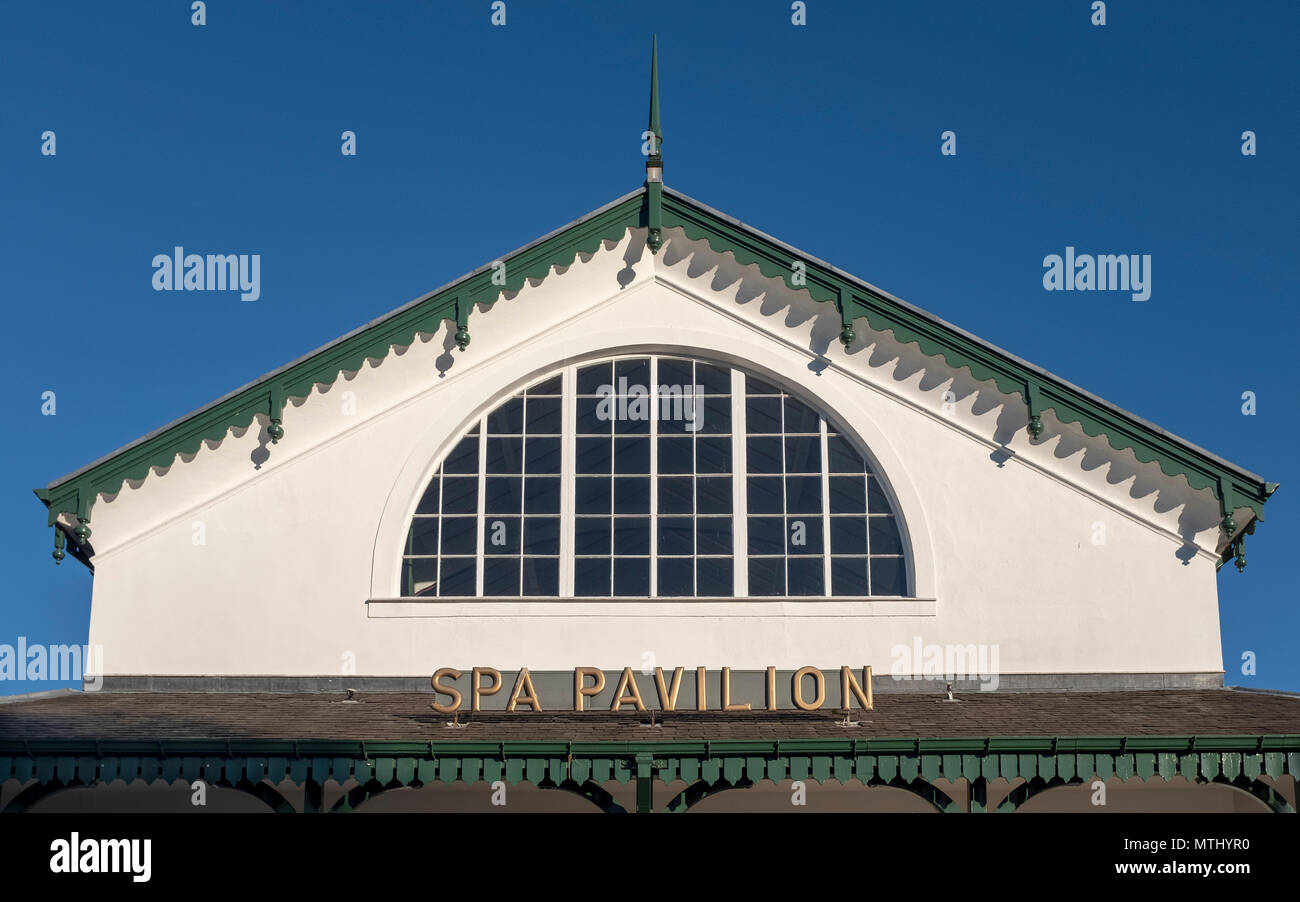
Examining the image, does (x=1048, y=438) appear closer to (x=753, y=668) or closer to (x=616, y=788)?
(x=753, y=668)

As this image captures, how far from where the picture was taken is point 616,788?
57.3 ft

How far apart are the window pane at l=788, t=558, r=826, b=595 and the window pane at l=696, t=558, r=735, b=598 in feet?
2.32

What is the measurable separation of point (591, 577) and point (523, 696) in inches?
87.9

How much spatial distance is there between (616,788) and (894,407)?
5.64 m

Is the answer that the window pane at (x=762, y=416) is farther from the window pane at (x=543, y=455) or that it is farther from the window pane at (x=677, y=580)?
the window pane at (x=543, y=455)

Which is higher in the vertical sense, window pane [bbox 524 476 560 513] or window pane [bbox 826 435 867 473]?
window pane [bbox 826 435 867 473]

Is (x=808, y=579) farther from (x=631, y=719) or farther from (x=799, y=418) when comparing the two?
(x=631, y=719)

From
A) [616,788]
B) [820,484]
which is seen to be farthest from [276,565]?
[820,484]

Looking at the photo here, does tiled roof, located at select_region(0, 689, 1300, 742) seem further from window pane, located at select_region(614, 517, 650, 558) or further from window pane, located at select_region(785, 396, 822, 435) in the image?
window pane, located at select_region(785, 396, 822, 435)

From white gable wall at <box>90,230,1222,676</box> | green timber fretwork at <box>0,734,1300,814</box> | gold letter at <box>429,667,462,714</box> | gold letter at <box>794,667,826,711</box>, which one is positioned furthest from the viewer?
white gable wall at <box>90,230,1222,676</box>

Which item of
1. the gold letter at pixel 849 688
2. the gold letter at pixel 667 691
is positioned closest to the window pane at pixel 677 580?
the gold letter at pixel 667 691

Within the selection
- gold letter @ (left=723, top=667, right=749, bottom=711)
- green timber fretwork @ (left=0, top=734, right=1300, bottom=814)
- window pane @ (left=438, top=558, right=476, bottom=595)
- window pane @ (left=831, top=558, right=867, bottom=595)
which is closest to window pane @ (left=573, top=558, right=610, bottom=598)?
window pane @ (left=438, top=558, right=476, bottom=595)

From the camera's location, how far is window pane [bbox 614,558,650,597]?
19031 mm

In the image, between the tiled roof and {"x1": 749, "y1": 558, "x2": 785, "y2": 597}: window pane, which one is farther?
{"x1": 749, "y1": 558, "x2": 785, "y2": 597}: window pane
